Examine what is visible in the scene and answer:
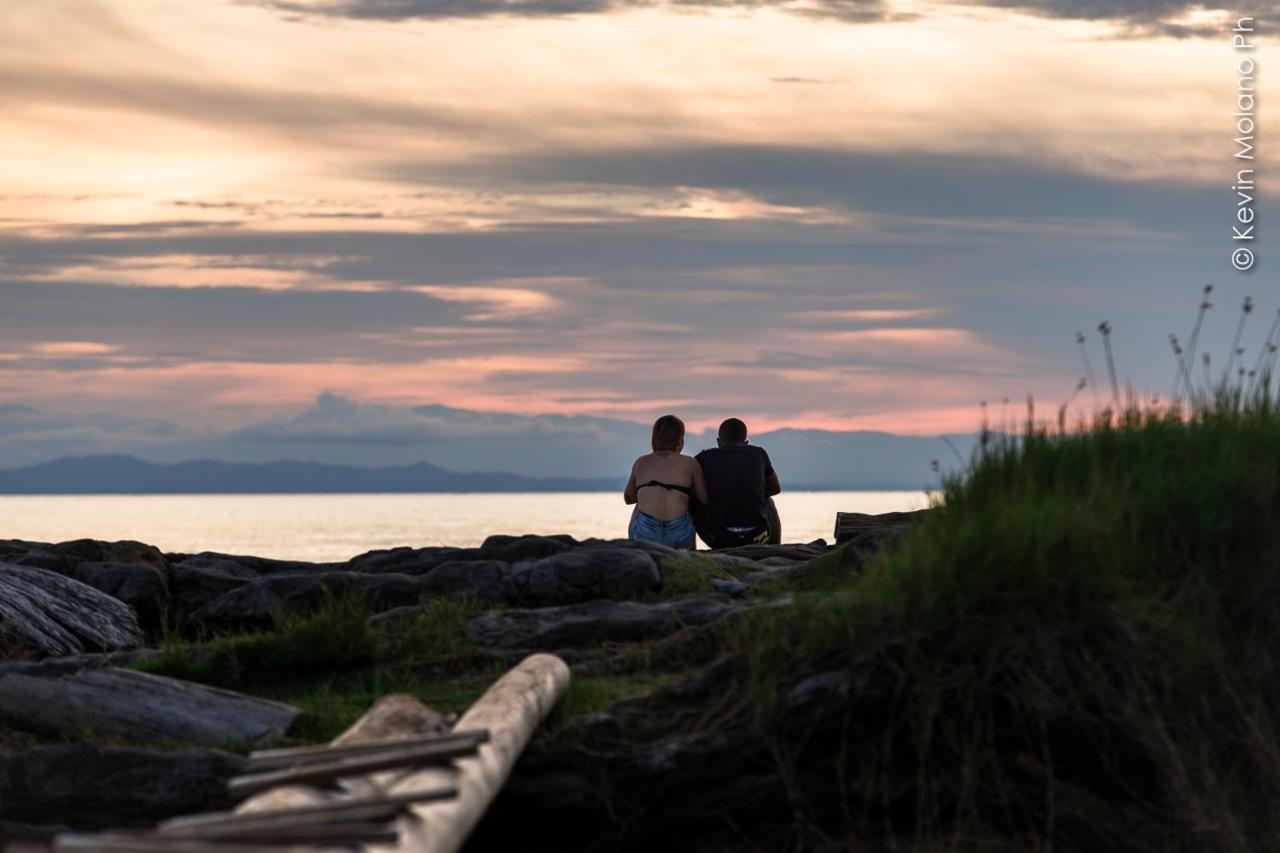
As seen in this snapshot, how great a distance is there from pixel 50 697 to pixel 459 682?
2.61 meters

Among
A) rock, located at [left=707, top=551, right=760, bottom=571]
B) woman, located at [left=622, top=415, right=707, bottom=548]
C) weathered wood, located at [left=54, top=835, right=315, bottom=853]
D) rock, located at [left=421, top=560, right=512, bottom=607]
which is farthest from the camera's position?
woman, located at [left=622, top=415, right=707, bottom=548]

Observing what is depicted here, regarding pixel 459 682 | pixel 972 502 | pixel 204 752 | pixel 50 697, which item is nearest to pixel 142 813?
pixel 204 752

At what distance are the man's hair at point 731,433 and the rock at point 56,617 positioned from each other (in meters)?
6.85

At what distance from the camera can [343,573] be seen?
14180 mm

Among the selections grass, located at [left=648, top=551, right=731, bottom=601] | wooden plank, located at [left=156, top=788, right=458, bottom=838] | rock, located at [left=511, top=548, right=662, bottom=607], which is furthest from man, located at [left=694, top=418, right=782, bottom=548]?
wooden plank, located at [left=156, top=788, right=458, bottom=838]

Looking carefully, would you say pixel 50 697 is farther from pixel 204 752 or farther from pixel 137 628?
pixel 137 628

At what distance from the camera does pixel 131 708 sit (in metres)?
9.62

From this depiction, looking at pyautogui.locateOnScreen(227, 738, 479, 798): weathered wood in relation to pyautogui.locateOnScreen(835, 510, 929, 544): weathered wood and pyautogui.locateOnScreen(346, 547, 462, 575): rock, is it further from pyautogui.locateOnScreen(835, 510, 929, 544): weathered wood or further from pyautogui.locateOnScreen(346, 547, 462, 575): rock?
pyautogui.locateOnScreen(835, 510, 929, 544): weathered wood

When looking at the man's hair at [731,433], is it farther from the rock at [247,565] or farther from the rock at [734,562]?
the rock at [247,565]

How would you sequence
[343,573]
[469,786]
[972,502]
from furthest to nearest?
[343,573], [972,502], [469,786]

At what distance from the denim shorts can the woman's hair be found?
0.78 m

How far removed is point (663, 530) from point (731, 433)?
1.57 meters

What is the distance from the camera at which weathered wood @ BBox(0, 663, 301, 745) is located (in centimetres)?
940

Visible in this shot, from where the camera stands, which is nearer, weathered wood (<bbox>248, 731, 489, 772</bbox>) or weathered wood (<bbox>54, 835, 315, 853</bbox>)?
weathered wood (<bbox>54, 835, 315, 853</bbox>)
